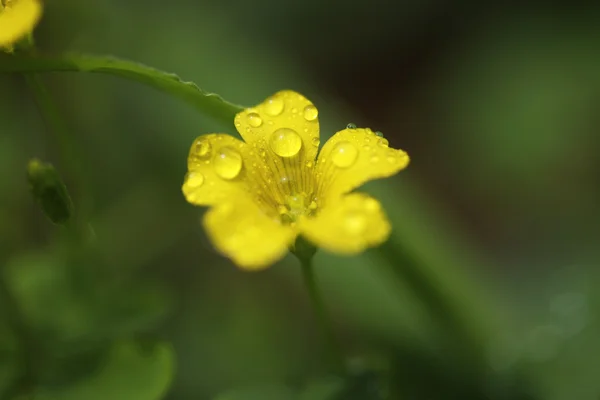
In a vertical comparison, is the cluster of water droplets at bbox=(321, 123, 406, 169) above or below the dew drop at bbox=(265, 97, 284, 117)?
below

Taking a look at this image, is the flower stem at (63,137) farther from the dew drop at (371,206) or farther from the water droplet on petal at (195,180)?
the dew drop at (371,206)

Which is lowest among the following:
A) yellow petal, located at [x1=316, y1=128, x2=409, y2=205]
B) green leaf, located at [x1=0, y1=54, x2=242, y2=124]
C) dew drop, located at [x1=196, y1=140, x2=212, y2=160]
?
yellow petal, located at [x1=316, y1=128, x2=409, y2=205]

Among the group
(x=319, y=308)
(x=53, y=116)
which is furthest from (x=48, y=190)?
(x=319, y=308)

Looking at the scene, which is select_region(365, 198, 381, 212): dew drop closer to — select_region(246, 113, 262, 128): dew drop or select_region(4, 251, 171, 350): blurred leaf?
select_region(246, 113, 262, 128): dew drop

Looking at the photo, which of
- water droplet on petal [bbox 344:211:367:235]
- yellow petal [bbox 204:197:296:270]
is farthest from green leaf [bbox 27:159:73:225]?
water droplet on petal [bbox 344:211:367:235]

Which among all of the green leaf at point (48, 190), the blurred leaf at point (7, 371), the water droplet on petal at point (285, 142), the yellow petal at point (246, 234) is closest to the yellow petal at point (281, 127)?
the water droplet on petal at point (285, 142)

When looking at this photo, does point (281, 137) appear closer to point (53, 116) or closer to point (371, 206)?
point (371, 206)

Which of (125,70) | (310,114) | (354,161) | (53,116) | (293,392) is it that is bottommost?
(293,392)
